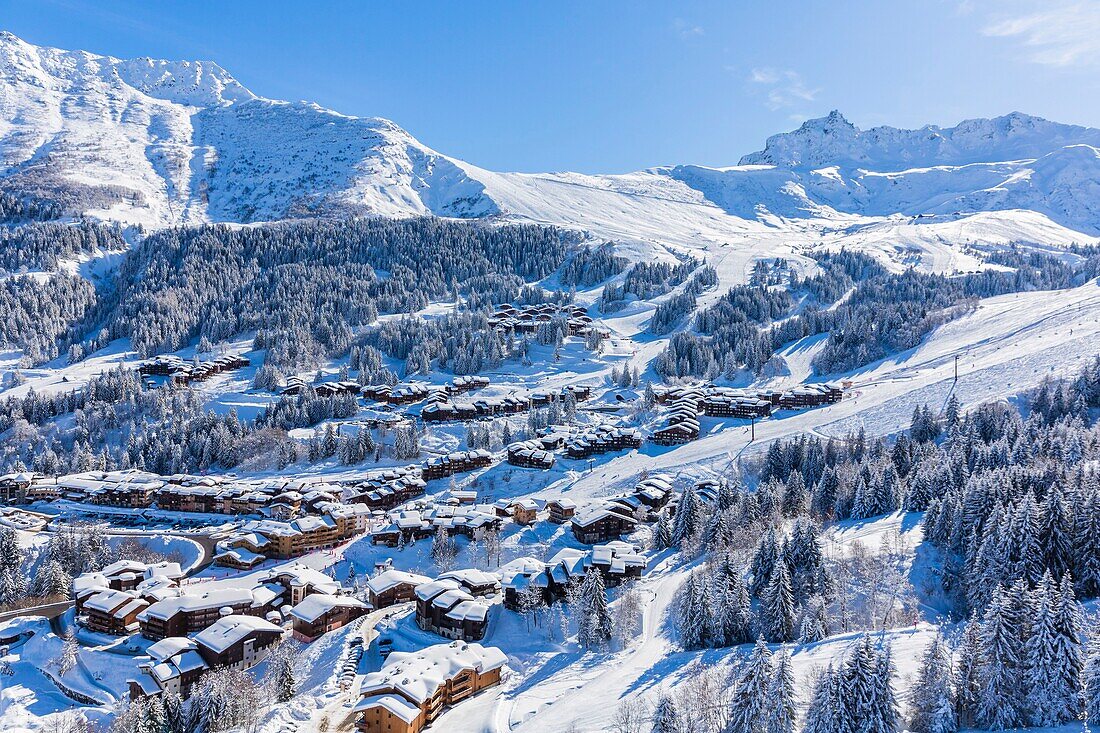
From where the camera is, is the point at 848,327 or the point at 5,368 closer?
the point at 848,327

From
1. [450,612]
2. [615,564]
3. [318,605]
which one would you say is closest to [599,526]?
[615,564]

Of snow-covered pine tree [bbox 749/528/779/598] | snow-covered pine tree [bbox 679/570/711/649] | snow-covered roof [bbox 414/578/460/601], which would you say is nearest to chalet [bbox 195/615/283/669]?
snow-covered roof [bbox 414/578/460/601]

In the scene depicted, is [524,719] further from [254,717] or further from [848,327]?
[848,327]

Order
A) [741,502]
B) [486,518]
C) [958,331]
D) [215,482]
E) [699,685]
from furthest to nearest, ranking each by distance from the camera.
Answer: [958,331] → [215,482] → [486,518] → [741,502] → [699,685]

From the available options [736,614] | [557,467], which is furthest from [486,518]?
[736,614]

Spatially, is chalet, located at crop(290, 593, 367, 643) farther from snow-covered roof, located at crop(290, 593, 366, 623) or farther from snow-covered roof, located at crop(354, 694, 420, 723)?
snow-covered roof, located at crop(354, 694, 420, 723)

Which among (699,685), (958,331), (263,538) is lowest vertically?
(263,538)

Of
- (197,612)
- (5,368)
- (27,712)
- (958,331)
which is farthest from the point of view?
(5,368)
